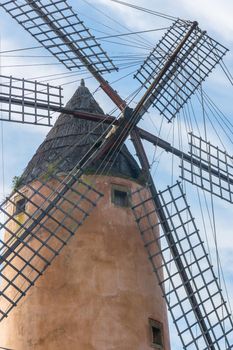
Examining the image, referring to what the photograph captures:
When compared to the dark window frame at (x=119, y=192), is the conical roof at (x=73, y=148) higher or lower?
higher

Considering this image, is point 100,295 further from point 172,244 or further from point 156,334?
point 172,244

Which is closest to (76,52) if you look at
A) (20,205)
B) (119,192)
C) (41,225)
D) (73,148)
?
(73,148)

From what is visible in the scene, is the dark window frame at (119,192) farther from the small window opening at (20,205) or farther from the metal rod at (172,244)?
the small window opening at (20,205)

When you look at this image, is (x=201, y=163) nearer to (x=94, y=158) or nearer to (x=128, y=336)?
(x=94, y=158)

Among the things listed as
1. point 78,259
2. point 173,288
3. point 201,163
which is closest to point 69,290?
point 78,259

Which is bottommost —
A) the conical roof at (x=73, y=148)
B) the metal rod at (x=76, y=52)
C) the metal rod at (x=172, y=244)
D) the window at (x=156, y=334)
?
the window at (x=156, y=334)

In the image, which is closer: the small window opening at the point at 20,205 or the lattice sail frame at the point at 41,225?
the lattice sail frame at the point at 41,225

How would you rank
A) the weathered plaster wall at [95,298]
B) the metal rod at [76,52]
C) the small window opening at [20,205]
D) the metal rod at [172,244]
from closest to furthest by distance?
the weathered plaster wall at [95,298] < the metal rod at [172,244] < the small window opening at [20,205] < the metal rod at [76,52]

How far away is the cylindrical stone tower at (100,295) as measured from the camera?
12789 millimetres

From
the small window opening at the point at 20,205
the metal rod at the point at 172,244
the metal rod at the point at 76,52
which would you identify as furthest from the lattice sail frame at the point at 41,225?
the metal rod at the point at 76,52

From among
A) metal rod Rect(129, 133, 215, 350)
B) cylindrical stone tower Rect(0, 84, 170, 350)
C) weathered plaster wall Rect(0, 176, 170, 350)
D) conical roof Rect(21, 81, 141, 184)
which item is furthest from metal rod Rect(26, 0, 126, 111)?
weathered plaster wall Rect(0, 176, 170, 350)

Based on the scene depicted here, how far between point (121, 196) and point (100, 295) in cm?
197

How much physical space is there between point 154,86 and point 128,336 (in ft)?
15.2

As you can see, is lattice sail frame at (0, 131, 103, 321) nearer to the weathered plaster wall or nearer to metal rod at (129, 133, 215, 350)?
the weathered plaster wall
